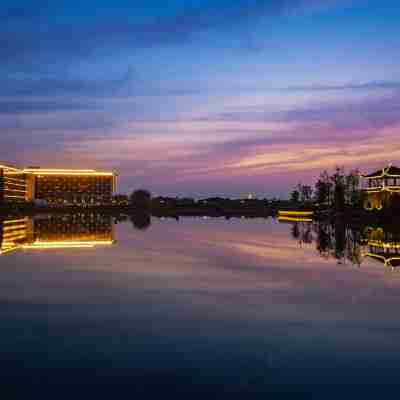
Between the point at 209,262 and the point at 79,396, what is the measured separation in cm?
1535

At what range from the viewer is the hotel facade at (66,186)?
165625mm

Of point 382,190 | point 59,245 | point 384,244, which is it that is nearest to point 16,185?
point 382,190

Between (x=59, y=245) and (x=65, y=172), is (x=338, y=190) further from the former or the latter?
(x=65, y=172)

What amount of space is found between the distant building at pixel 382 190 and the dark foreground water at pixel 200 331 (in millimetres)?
42780

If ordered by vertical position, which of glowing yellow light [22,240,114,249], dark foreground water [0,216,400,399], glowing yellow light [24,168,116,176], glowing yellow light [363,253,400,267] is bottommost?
dark foreground water [0,216,400,399]

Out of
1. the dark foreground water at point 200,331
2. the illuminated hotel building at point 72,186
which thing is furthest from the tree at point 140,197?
the dark foreground water at point 200,331

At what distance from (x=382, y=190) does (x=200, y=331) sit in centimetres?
5486

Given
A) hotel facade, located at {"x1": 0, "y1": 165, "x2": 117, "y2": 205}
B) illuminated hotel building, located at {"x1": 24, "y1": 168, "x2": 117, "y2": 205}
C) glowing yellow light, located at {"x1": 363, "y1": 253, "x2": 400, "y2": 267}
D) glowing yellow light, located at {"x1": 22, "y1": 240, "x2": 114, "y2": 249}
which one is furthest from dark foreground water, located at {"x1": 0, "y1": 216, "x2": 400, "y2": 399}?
illuminated hotel building, located at {"x1": 24, "y1": 168, "x2": 117, "y2": 205}

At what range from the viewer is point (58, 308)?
11633 millimetres

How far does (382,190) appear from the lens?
6053 centimetres

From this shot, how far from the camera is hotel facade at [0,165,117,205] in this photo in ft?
543

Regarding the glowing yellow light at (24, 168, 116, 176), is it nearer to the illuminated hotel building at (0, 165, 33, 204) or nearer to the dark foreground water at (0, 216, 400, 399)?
the illuminated hotel building at (0, 165, 33, 204)

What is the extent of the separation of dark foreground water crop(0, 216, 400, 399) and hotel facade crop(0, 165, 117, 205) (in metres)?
153

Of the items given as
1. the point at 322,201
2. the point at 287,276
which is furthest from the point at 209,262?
the point at 322,201
